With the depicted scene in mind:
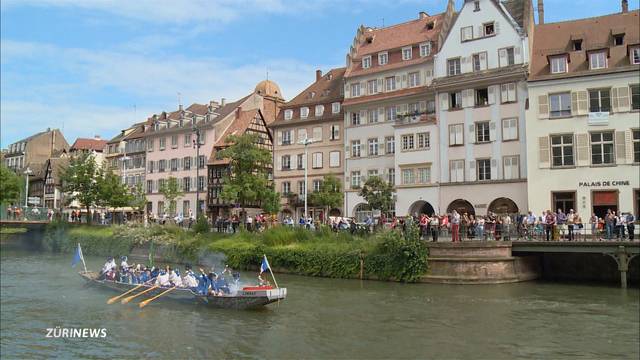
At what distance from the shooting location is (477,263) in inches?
1172

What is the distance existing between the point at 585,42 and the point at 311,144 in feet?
80.5

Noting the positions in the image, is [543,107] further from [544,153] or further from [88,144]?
[88,144]

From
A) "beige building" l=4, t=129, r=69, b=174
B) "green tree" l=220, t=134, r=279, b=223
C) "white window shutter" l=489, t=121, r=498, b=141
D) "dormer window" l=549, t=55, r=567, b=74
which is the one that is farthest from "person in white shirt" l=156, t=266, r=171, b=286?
"beige building" l=4, t=129, r=69, b=174

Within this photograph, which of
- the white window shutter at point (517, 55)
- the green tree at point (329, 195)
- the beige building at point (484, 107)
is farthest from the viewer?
the green tree at point (329, 195)

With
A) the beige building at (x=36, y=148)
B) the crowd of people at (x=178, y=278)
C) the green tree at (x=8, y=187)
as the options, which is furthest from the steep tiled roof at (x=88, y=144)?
the crowd of people at (x=178, y=278)

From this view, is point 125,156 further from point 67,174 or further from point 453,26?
point 453,26

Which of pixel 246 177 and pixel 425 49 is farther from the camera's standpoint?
pixel 425 49

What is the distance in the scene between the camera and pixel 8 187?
71.9m

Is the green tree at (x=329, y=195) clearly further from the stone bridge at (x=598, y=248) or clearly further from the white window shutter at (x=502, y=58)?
the stone bridge at (x=598, y=248)

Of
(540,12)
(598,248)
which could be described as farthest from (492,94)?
(598,248)

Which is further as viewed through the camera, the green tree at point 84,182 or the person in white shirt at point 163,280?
the green tree at point 84,182

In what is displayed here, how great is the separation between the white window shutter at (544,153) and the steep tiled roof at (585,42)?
13.5 feet

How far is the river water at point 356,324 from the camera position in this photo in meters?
17.5

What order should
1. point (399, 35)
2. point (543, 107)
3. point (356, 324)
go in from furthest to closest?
1. point (399, 35)
2. point (543, 107)
3. point (356, 324)
